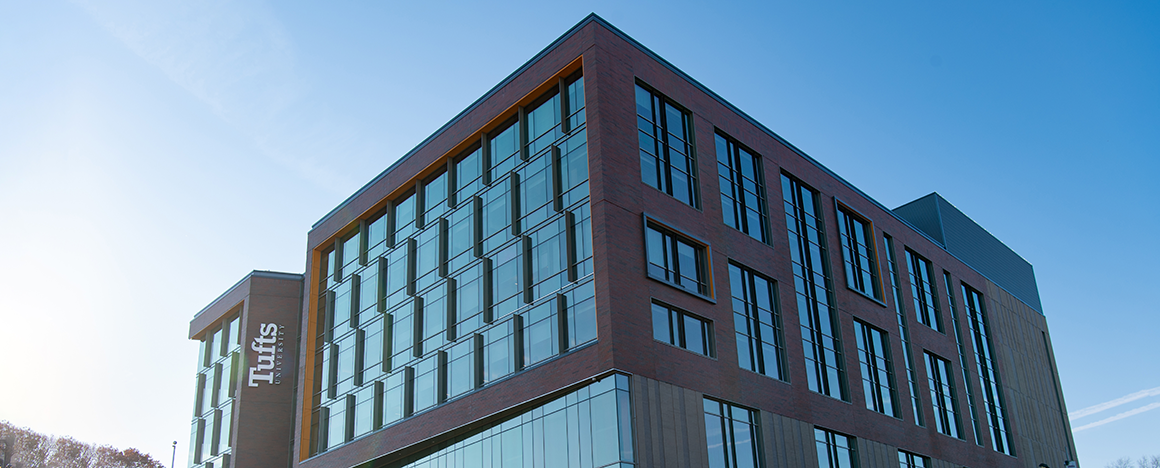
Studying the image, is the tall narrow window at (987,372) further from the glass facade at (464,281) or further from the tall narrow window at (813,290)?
the glass facade at (464,281)

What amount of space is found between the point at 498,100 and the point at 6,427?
6971 centimetres

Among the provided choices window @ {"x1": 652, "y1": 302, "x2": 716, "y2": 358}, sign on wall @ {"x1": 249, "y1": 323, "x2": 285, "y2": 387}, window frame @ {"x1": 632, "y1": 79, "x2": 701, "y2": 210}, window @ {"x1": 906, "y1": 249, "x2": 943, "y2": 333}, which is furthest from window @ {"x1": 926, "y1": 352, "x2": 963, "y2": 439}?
sign on wall @ {"x1": 249, "y1": 323, "x2": 285, "y2": 387}

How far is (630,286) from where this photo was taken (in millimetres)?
33219

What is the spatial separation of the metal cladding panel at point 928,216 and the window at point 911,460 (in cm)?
1756

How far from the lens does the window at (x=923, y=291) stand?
177 feet

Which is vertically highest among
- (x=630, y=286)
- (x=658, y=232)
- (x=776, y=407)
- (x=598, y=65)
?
A: (x=598, y=65)

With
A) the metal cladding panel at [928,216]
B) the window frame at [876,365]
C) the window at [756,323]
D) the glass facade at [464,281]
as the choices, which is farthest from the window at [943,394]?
the glass facade at [464,281]

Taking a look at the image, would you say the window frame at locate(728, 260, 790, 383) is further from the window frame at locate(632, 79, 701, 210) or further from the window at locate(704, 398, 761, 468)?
the window frame at locate(632, 79, 701, 210)

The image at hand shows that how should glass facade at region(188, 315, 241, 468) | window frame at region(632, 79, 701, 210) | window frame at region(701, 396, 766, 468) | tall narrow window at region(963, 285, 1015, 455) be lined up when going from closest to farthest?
window frame at region(701, 396, 766, 468) → window frame at region(632, 79, 701, 210) → glass facade at region(188, 315, 241, 468) → tall narrow window at region(963, 285, 1015, 455)

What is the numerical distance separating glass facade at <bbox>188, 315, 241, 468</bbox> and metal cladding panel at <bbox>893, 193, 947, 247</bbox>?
150ft

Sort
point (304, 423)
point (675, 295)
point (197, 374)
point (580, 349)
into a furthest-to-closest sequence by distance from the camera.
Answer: point (197, 374) < point (304, 423) < point (675, 295) < point (580, 349)

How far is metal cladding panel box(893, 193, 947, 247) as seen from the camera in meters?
60.7

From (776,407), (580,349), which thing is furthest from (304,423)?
(776,407)

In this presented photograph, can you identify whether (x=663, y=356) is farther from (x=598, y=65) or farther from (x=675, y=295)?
(x=598, y=65)
